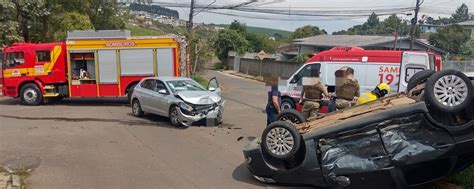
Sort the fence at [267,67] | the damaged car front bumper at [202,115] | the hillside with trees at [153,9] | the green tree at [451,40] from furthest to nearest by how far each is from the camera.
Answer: the green tree at [451,40], the fence at [267,67], the hillside with trees at [153,9], the damaged car front bumper at [202,115]

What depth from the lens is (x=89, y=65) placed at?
1852cm

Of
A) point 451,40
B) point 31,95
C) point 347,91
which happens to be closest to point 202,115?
point 347,91

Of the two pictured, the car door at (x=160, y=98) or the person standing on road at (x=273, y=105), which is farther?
the car door at (x=160, y=98)

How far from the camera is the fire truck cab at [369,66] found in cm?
1352

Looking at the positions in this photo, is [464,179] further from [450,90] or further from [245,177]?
[245,177]

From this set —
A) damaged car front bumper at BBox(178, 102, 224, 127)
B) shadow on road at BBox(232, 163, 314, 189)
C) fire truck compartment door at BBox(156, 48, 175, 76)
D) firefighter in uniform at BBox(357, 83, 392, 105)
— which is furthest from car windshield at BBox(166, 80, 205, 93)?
firefighter in uniform at BBox(357, 83, 392, 105)

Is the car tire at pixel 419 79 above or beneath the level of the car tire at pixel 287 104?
above

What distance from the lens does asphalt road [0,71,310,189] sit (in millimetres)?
7129

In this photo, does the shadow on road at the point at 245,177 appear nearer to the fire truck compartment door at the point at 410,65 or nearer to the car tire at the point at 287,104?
the car tire at the point at 287,104

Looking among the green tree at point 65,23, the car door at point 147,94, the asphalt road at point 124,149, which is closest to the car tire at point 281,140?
the asphalt road at point 124,149

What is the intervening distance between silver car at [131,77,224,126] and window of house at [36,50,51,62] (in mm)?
6075

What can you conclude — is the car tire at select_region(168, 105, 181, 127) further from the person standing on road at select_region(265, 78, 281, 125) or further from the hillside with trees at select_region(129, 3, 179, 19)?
the hillside with trees at select_region(129, 3, 179, 19)

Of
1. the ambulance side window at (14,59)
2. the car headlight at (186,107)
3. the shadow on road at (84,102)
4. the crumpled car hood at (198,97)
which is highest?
the ambulance side window at (14,59)

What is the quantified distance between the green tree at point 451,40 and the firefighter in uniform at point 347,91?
4956cm
